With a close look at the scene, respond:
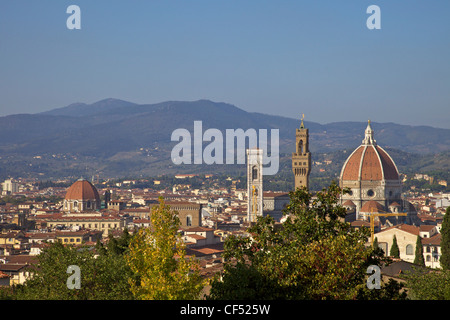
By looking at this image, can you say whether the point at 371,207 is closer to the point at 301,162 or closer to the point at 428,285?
the point at 301,162

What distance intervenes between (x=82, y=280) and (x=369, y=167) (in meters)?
63.4

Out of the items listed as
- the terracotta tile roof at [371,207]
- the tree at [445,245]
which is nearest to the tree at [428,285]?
the tree at [445,245]

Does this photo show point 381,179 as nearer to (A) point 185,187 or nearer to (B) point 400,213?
(B) point 400,213

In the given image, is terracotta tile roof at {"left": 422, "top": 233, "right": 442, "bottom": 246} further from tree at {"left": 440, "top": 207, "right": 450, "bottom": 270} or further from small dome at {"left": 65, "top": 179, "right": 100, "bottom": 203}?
small dome at {"left": 65, "top": 179, "right": 100, "bottom": 203}

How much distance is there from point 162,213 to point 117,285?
749 centimetres

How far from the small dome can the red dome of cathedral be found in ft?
116

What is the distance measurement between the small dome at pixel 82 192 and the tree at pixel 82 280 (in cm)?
8150

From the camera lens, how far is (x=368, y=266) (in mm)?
18750

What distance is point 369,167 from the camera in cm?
8488

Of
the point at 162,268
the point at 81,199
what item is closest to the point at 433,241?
the point at 162,268

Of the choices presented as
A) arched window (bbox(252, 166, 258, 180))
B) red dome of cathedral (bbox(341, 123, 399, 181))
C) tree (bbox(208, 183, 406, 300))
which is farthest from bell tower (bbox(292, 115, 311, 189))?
tree (bbox(208, 183, 406, 300))

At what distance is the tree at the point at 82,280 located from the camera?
22734 millimetres

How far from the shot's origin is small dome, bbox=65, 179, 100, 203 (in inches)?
4232

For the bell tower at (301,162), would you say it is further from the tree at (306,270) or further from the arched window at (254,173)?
the tree at (306,270)
